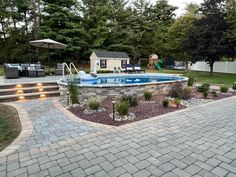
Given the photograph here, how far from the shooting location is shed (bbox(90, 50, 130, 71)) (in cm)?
2051

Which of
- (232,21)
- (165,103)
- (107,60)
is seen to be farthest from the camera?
(107,60)

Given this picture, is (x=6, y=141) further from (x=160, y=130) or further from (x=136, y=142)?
(x=160, y=130)

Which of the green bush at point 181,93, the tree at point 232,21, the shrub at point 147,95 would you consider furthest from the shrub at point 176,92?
the tree at point 232,21

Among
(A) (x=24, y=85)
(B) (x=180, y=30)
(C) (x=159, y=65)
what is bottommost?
(A) (x=24, y=85)

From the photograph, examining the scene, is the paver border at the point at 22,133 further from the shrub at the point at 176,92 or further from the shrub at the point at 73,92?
the shrub at the point at 176,92

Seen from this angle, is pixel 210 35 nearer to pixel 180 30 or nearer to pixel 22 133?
pixel 180 30

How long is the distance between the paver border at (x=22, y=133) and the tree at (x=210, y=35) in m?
13.8

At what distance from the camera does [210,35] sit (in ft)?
51.2

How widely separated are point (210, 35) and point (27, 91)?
14.4 m

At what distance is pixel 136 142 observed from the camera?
3.48 metres

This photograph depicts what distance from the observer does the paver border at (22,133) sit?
10.6 ft

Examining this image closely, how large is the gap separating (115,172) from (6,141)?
7.48 ft

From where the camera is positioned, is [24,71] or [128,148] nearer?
[128,148]

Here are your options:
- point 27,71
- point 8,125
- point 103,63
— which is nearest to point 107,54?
point 103,63
